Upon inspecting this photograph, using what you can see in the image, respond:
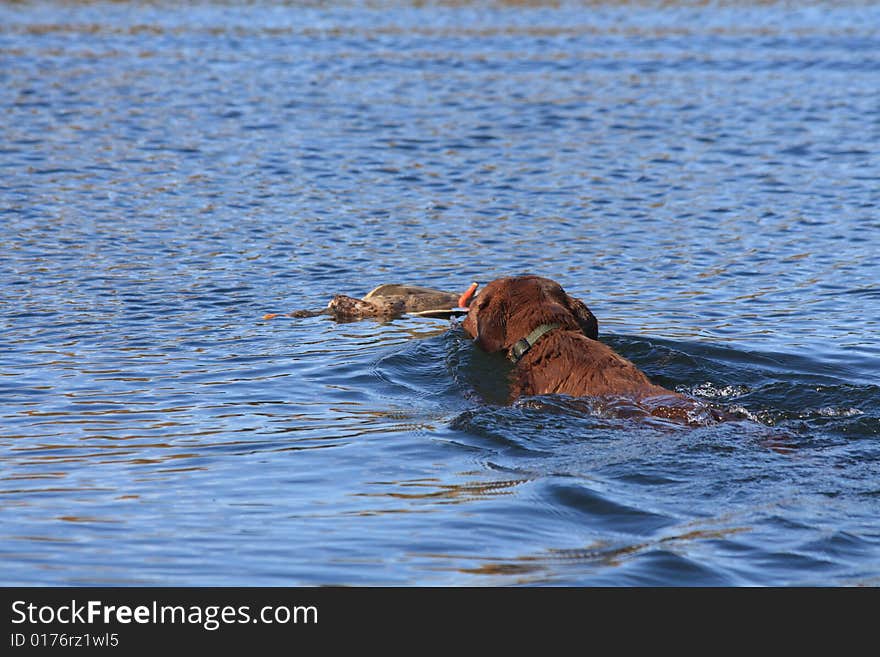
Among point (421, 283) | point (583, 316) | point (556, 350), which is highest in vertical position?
point (583, 316)

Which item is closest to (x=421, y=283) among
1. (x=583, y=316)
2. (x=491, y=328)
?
(x=491, y=328)

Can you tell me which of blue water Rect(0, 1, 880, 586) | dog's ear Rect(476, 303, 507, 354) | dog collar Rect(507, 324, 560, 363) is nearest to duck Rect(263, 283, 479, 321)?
blue water Rect(0, 1, 880, 586)

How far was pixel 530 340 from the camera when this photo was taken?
852 cm

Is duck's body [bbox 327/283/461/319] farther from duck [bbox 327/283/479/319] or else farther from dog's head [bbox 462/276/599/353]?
dog's head [bbox 462/276/599/353]

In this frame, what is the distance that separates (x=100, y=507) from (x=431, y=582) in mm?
2027

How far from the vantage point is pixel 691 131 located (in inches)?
727

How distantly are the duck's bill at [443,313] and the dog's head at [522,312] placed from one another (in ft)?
3.84

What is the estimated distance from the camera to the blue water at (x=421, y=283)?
6.28 m

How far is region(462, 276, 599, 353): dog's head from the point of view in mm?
8625

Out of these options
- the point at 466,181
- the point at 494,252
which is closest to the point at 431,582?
the point at 494,252

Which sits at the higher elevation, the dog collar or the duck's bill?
the dog collar

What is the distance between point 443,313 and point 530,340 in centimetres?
212

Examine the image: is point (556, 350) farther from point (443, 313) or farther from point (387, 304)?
point (387, 304)

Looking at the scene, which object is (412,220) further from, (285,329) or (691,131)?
(691,131)
